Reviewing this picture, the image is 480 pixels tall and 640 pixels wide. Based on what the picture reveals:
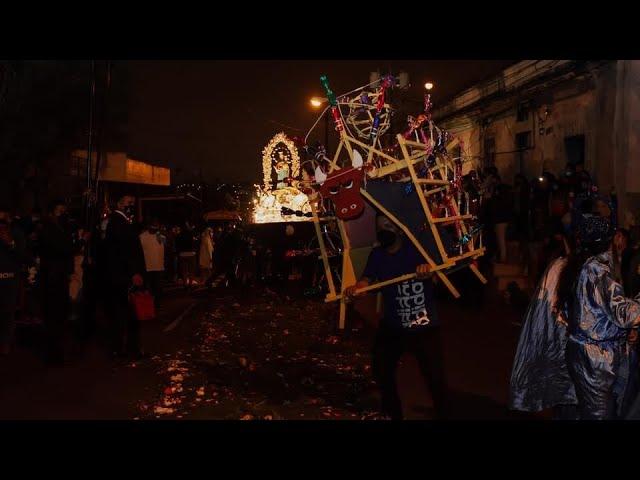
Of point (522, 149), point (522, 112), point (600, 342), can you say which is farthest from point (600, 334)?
point (522, 149)

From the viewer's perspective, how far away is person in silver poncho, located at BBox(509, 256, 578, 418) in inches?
207

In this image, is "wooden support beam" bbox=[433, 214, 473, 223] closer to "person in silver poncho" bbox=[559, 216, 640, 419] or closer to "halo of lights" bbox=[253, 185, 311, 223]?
"person in silver poncho" bbox=[559, 216, 640, 419]

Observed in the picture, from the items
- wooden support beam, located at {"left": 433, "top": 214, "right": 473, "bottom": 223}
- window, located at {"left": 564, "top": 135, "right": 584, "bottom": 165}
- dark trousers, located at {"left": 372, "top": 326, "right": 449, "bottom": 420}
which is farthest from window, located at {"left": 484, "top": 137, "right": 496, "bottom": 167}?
dark trousers, located at {"left": 372, "top": 326, "right": 449, "bottom": 420}

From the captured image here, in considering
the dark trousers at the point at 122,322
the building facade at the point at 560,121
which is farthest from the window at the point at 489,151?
the dark trousers at the point at 122,322

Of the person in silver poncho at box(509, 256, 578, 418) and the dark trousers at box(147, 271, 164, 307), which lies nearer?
the person in silver poncho at box(509, 256, 578, 418)

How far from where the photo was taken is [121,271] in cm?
905

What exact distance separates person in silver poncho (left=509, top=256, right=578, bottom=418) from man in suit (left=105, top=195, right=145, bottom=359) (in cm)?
540

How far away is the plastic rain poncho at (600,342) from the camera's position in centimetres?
488

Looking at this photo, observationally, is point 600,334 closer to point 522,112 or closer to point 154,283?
point 154,283

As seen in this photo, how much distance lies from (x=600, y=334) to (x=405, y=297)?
59.9 inches

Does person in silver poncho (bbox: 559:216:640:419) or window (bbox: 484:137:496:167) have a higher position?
window (bbox: 484:137:496:167)

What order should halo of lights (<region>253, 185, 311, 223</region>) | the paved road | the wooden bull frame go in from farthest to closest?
halo of lights (<region>253, 185, 311, 223</region>), the wooden bull frame, the paved road

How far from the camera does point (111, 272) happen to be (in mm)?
9055

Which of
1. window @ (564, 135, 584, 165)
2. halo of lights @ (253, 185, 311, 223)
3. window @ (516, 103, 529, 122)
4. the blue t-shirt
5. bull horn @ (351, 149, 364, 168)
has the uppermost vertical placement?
window @ (516, 103, 529, 122)
